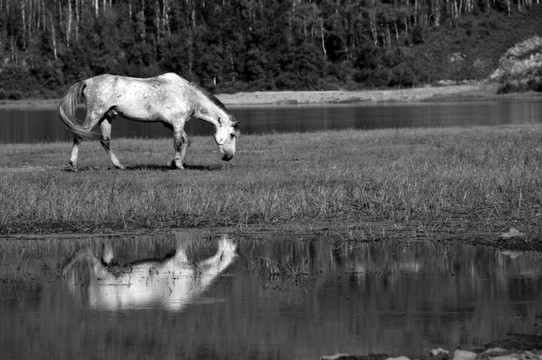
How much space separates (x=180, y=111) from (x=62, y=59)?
309 ft

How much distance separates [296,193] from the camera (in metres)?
17.9

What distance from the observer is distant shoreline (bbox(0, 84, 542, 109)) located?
90.2m

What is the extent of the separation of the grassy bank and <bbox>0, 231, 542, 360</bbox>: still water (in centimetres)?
108

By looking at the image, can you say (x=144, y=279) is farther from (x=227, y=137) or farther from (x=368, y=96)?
(x=368, y=96)

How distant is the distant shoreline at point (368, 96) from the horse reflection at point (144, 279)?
76.2 meters

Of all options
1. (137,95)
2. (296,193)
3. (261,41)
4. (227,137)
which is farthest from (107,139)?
(261,41)

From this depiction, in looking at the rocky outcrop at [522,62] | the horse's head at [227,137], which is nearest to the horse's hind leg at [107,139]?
the horse's head at [227,137]

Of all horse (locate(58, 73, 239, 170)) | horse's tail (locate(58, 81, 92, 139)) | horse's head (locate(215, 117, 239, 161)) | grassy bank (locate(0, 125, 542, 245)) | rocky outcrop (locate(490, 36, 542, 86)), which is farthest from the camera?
rocky outcrop (locate(490, 36, 542, 86))

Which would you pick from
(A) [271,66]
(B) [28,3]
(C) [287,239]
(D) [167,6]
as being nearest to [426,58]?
(A) [271,66]

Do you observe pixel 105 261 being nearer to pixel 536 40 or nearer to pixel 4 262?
pixel 4 262

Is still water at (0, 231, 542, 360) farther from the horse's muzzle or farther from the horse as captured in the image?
the horse

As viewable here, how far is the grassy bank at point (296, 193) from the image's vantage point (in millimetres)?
15969

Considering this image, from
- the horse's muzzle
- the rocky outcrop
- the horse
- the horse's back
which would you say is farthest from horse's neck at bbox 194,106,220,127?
the rocky outcrop

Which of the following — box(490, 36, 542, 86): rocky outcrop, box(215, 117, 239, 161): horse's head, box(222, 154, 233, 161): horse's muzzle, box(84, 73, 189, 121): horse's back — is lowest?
box(222, 154, 233, 161): horse's muzzle
